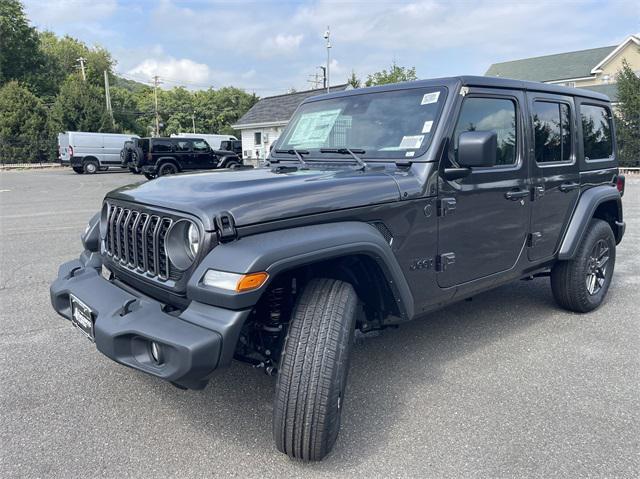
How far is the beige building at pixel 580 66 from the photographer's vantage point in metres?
39.5

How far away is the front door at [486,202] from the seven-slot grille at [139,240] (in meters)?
1.59

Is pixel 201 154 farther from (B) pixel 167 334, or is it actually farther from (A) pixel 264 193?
(B) pixel 167 334

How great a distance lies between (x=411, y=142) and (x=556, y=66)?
46816 mm

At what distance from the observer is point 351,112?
359 cm

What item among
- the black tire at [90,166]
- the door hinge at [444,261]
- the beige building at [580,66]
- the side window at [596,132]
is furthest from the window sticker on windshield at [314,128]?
the beige building at [580,66]

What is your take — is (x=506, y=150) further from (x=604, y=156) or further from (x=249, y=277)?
(x=249, y=277)

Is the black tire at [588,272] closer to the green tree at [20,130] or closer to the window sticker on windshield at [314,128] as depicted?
the window sticker on windshield at [314,128]

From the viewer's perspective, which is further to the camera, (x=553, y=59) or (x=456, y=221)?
(x=553, y=59)

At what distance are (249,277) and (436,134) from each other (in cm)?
157

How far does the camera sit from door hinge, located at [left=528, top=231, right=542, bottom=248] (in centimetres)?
374

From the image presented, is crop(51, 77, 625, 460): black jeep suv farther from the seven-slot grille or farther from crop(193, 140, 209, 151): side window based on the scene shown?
crop(193, 140, 209, 151): side window

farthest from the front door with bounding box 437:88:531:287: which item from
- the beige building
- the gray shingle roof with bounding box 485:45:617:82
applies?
the gray shingle roof with bounding box 485:45:617:82

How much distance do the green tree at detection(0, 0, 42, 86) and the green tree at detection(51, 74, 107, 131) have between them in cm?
1380

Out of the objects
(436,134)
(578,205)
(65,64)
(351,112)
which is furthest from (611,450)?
(65,64)
